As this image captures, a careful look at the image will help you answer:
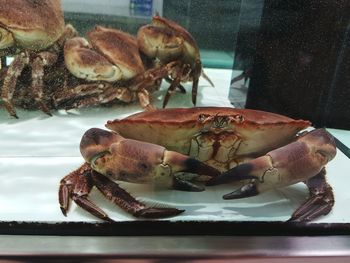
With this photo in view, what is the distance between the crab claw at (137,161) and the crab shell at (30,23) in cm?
92

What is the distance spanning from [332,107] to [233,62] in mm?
637

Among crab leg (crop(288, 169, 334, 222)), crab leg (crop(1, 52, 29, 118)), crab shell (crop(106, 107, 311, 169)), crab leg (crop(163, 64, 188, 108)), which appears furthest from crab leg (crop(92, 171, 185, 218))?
crab leg (crop(163, 64, 188, 108))

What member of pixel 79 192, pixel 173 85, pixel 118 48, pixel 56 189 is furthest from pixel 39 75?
pixel 79 192

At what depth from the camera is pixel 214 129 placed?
1.18m

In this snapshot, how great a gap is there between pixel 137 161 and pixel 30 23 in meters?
1.06

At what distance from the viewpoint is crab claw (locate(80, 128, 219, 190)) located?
1079 mm

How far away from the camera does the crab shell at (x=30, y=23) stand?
1785 millimetres

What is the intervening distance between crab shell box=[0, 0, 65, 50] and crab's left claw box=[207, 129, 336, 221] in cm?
116

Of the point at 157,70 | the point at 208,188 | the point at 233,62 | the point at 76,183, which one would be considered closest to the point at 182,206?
the point at 208,188

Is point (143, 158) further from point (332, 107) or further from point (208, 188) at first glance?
Answer: point (332, 107)

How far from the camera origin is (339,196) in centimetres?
127

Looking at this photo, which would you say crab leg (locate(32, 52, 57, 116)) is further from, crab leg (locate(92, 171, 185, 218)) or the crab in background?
crab leg (locate(92, 171, 185, 218))

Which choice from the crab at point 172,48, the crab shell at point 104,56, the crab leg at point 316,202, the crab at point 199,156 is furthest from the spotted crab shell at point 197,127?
the crab at point 172,48

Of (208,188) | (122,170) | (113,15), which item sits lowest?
(208,188)
